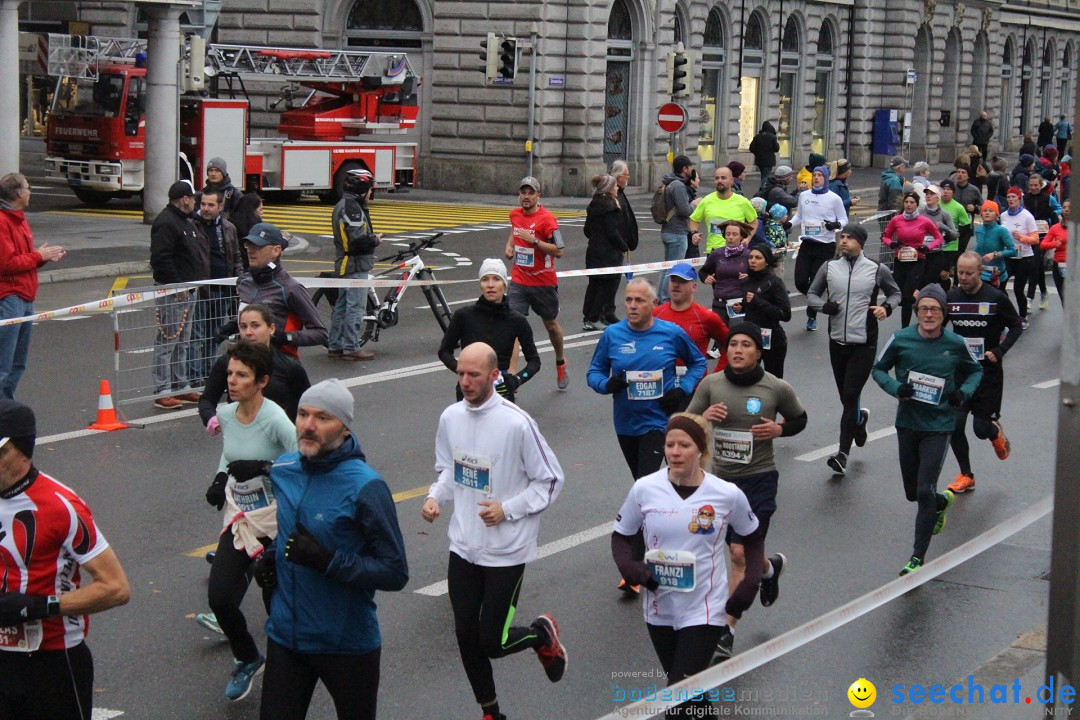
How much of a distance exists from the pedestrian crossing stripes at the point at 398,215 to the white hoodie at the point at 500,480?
20671mm

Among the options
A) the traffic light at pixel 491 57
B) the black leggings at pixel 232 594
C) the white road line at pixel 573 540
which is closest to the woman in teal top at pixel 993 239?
the white road line at pixel 573 540

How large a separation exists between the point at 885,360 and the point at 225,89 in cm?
2973

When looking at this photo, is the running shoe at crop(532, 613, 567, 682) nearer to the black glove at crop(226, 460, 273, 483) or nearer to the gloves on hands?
the black glove at crop(226, 460, 273, 483)

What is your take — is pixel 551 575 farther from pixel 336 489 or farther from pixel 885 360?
pixel 336 489

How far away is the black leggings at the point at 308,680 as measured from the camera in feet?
17.9

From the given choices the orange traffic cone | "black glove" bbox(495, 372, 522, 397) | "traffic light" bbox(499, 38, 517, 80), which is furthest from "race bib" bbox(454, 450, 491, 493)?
"traffic light" bbox(499, 38, 517, 80)

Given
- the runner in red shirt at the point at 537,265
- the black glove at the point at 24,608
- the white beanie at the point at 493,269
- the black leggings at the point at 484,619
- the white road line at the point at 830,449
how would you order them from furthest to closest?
1. the runner in red shirt at the point at 537,265
2. the white road line at the point at 830,449
3. the white beanie at the point at 493,269
4. the black leggings at the point at 484,619
5. the black glove at the point at 24,608

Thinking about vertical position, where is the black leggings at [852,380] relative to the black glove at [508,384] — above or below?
below

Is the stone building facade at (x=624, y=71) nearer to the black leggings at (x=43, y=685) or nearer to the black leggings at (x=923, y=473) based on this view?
the black leggings at (x=923, y=473)

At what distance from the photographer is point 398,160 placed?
33594 millimetres

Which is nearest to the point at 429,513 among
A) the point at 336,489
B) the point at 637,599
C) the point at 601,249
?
the point at 336,489

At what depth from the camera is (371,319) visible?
16.0 metres

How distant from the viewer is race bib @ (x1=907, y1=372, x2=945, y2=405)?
359 inches

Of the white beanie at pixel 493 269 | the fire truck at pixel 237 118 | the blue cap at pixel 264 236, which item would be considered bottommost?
the white beanie at pixel 493 269
